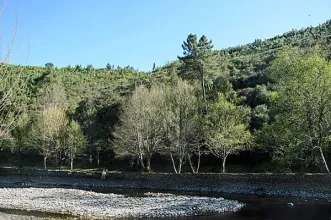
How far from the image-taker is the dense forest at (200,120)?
3728 cm

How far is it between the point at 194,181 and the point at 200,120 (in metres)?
10.8

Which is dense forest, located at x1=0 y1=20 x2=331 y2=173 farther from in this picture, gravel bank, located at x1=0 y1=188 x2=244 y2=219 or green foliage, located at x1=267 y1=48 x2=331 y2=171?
gravel bank, located at x1=0 y1=188 x2=244 y2=219

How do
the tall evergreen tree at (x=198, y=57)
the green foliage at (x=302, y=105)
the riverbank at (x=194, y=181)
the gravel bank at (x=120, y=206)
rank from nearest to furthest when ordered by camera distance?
the gravel bank at (x=120, y=206) < the riverbank at (x=194, y=181) < the green foliage at (x=302, y=105) < the tall evergreen tree at (x=198, y=57)

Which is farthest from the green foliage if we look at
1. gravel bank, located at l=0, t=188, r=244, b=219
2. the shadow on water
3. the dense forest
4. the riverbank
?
gravel bank, located at l=0, t=188, r=244, b=219

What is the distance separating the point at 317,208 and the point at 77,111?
73.0 meters

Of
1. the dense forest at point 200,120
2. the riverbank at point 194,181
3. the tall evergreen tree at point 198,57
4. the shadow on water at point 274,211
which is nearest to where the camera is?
the shadow on water at point 274,211

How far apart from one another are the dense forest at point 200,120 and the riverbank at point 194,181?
3.51 meters

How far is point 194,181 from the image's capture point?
45156 mm

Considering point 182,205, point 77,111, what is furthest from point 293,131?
point 77,111

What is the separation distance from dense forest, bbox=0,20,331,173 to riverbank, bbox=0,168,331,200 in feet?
11.5

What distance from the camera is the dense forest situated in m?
37.3

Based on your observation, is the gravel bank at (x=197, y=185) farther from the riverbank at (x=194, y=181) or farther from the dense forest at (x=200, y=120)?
the dense forest at (x=200, y=120)

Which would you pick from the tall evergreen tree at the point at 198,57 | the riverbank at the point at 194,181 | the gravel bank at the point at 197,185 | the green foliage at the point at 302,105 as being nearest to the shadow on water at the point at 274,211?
the gravel bank at the point at 197,185

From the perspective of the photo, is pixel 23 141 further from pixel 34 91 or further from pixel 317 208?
pixel 317 208
